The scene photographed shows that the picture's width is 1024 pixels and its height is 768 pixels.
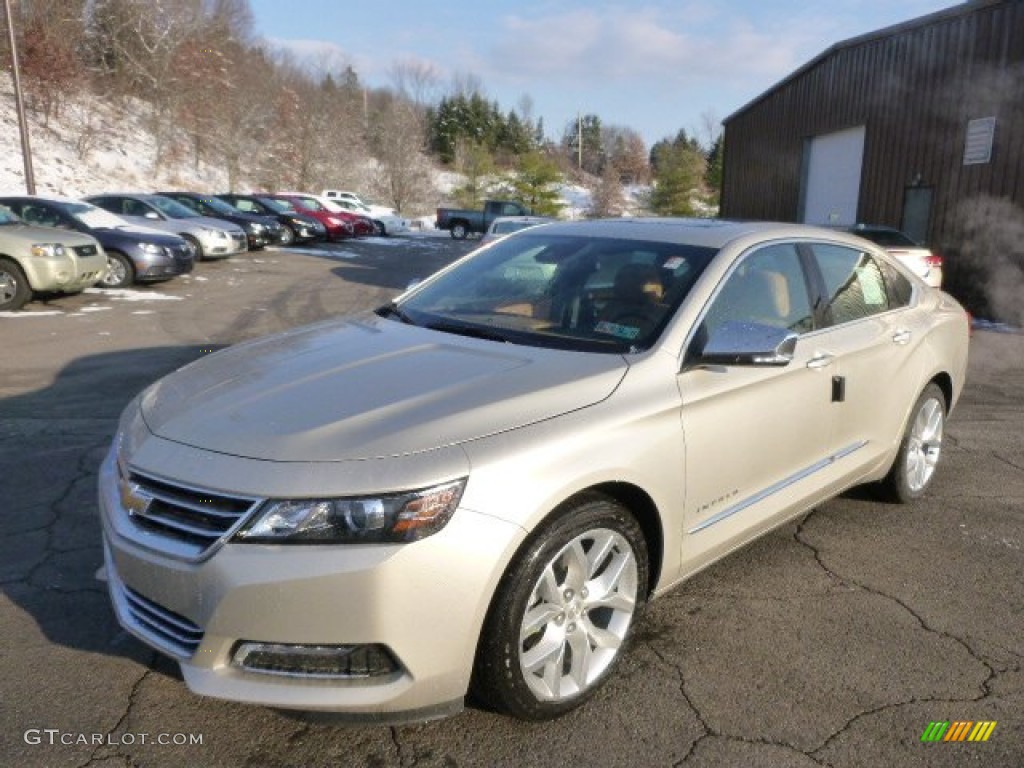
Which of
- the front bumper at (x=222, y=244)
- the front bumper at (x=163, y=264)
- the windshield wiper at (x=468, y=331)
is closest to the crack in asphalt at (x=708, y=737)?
the windshield wiper at (x=468, y=331)

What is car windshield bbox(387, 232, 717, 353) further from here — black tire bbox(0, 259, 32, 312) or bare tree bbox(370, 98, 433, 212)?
bare tree bbox(370, 98, 433, 212)

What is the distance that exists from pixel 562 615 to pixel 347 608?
2.51ft

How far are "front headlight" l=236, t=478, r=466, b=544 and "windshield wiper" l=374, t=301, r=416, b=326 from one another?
142 cm

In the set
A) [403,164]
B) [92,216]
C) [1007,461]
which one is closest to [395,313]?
[1007,461]

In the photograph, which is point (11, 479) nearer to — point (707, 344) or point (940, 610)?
point (707, 344)

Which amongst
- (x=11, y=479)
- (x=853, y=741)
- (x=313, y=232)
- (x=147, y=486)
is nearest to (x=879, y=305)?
(x=853, y=741)

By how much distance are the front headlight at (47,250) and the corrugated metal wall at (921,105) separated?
48.5ft

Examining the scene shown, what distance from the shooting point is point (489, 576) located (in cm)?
221

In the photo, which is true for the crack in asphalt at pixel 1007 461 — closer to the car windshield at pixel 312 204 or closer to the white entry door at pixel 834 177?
the white entry door at pixel 834 177

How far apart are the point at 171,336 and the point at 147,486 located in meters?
7.86

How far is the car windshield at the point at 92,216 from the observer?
13352 millimetres

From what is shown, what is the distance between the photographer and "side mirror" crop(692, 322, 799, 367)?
2844 millimetres

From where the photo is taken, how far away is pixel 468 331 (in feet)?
10.6

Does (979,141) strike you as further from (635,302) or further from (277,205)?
(277,205)
